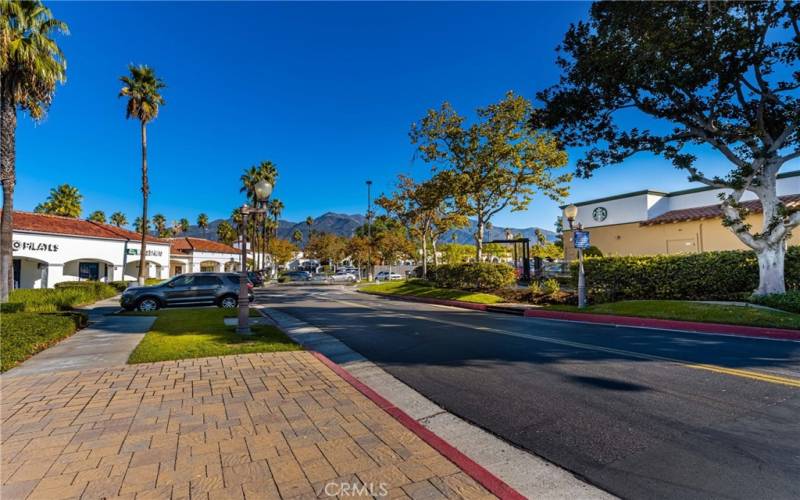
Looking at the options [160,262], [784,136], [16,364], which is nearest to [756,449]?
[16,364]

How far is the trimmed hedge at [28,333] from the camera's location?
23.8ft

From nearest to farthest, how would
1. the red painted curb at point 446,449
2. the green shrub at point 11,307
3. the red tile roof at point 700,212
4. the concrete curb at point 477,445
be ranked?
the red painted curb at point 446,449 < the concrete curb at point 477,445 < the green shrub at point 11,307 < the red tile roof at point 700,212

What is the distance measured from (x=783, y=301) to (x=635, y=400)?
9906 mm

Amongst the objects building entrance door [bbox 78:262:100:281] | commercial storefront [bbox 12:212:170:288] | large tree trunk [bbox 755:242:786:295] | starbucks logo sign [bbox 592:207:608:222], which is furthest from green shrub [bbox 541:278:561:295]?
building entrance door [bbox 78:262:100:281]

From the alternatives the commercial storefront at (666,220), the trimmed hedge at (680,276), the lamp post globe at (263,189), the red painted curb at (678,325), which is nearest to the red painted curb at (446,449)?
the lamp post globe at (263,189)

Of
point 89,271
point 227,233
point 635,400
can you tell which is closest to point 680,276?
point 635,400

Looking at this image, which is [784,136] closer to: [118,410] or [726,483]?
[726,483]

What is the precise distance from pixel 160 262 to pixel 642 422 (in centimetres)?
4160

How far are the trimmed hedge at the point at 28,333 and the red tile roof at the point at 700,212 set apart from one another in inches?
1073

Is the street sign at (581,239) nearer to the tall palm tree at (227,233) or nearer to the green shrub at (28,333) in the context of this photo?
the green shrub at (28,333)

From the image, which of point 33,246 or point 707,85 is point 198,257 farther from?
point 707,85

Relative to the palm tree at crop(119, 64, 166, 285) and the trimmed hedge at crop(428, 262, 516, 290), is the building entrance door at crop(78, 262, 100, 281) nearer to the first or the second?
the palm tree at crop(119, 64, 166, 285)

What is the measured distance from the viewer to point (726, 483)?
10.00ft

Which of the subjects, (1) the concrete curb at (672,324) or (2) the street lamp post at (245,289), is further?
(2) the street lamp post at (245,289)
